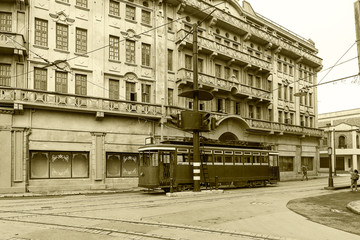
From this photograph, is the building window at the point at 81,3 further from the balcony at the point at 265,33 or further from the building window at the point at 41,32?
the balcony at the point at 265,33

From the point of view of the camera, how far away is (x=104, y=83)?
1043 inches

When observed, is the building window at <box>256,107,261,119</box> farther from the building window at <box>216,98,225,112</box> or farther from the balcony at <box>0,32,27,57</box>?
the balcony at <box>0,32,27,57</box>

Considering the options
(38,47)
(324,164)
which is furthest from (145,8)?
(324,164)

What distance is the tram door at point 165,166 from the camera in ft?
66.1

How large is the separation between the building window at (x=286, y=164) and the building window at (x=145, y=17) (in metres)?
22.5

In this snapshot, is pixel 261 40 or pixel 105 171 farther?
pixel 261 40

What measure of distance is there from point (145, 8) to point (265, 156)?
615 inches

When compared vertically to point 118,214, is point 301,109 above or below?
above

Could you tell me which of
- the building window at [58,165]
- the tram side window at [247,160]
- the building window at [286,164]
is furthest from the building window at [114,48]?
the building window at [286,164]

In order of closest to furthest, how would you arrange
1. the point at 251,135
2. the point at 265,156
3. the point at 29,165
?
the point at 29,165 → the point at 265,156 → the point at 251,135

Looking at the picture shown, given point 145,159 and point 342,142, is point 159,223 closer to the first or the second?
point 145,159

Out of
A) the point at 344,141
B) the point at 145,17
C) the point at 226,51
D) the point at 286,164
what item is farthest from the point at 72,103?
the point at 344,141

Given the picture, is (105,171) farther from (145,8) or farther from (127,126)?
(145,8)

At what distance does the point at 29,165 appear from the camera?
2253 cm
